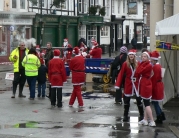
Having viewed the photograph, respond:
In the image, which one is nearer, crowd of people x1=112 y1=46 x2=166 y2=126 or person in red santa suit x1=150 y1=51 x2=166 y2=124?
crowd of people x1=112 y1=46 x2=166 y2=126

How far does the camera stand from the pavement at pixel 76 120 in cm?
1165

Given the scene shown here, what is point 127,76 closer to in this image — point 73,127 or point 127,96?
point 127,96

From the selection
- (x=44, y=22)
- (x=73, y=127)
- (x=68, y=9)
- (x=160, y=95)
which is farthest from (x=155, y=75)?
(x=68, y=9)

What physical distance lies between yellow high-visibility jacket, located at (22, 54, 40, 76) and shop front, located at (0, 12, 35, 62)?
2365 centimetres

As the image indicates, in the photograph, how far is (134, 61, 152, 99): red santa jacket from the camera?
41.5 ft

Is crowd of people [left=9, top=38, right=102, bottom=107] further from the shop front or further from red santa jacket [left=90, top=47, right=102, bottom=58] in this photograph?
the shop front

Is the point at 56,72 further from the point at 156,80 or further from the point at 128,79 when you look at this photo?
the point at 156,80

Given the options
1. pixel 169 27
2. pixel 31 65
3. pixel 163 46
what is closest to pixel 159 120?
pixel 163 46

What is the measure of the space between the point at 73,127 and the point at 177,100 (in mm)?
4622

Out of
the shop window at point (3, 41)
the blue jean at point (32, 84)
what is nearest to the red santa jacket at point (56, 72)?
the blue jean at point (32, 84)

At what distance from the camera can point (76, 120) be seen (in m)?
13.5

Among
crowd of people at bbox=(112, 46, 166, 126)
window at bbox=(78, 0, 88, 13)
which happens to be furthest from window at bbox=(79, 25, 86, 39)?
crowd of people at bbox=(112, 46, 166, 126)

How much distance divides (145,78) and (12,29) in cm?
3082

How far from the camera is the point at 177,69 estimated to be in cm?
1619
